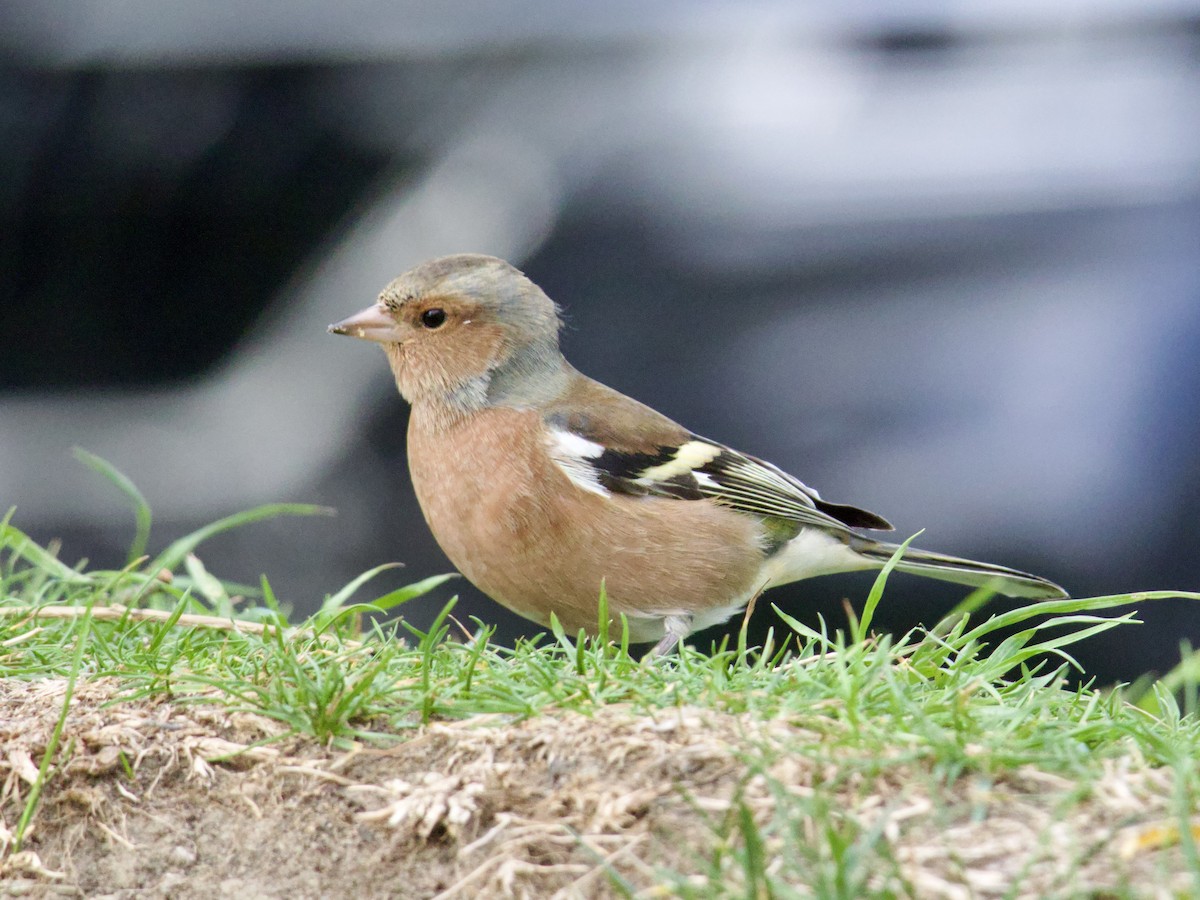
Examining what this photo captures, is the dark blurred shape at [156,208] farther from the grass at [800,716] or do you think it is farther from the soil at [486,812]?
the soil at [486,812]

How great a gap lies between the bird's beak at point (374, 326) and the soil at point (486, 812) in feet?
4.34

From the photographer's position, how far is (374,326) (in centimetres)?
367

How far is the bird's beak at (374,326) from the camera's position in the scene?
11.9 ft

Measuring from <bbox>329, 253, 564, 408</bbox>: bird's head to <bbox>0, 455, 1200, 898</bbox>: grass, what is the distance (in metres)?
0.68

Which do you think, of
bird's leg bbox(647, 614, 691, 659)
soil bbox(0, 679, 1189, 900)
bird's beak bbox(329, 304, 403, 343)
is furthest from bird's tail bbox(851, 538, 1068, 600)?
bird's beak bbox(329, 304, 403, 343)

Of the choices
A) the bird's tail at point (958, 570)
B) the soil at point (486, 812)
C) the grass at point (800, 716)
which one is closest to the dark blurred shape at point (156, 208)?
the grass at point (800, 716)

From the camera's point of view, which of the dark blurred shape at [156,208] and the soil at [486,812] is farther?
the dark blurred shape at [156,208]

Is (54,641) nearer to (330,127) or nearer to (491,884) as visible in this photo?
(491,884)

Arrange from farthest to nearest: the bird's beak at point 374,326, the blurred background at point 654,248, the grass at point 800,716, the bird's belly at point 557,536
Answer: the blurred background at point 654,248 < the bird's beak at point 374,326 < the bird's belly at point 557,536 < the grass at point 800,716

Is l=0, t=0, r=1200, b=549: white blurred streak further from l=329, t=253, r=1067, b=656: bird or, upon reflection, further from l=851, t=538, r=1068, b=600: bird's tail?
l=329, t=253, r=1067, b=656: bird

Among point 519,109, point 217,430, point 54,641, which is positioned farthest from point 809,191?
point 54,641

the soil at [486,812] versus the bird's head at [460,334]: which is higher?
the bird's head at [460,334]

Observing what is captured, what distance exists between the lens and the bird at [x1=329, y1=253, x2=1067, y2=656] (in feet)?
10.9

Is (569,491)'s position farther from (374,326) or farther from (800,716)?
(800,716)
